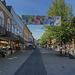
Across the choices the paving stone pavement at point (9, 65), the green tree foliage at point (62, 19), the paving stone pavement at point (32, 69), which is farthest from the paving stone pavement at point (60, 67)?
the green tree foliage at point (62, 19)

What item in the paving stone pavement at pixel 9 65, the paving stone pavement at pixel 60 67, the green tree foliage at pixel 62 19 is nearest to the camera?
the paving stone pavement at pixel 60 67

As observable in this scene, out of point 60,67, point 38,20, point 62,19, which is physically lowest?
point 60,67

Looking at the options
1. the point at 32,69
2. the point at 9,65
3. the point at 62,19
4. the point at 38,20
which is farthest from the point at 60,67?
the point at 62,19

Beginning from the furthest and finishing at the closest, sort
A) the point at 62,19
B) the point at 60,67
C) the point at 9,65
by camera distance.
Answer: the point at 62,19 → the point at 9,65 → the point at 60,67

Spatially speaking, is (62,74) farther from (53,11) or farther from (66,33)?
(53,11)

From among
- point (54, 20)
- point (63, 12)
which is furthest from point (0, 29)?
point (63, 12)

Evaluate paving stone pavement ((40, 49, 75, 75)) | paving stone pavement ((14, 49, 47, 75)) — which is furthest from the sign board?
paving stone pavement ((14, 49, 47, 75))

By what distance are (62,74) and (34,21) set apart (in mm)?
8557

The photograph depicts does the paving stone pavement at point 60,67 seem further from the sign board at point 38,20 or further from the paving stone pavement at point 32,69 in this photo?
the sign board at point 38,20

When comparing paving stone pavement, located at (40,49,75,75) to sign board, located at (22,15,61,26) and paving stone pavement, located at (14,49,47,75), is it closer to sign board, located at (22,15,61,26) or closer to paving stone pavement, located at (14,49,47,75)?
paving stone pavement, located at (14,49,47,75)

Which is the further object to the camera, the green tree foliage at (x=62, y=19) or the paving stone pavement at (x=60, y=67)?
the green tree foliage at (x=62, y=19)

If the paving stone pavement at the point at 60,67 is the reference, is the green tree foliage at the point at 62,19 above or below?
above

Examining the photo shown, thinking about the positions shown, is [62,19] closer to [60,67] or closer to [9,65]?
[60,67]

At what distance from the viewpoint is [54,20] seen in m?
13.6
